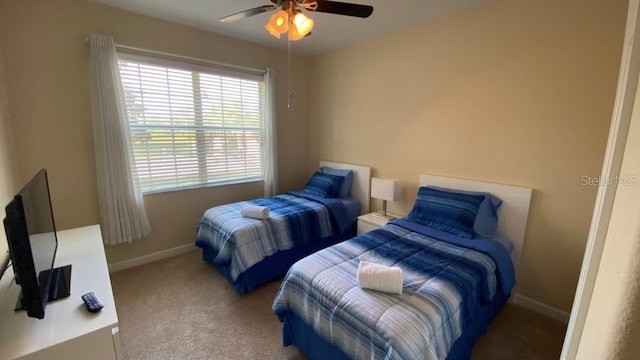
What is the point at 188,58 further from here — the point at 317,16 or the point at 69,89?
the point at 317,16

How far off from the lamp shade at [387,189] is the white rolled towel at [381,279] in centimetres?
149

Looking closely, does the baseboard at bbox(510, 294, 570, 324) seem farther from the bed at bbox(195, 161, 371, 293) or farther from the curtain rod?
the curtain rod

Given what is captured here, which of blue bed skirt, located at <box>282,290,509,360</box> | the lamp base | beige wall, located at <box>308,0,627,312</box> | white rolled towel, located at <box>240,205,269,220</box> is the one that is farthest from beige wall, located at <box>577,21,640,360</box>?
the lamp base

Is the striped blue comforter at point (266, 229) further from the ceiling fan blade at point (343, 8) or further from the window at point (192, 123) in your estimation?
the ceiling fan blade at point (343, 8)

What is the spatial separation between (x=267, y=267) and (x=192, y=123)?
1.87 meters

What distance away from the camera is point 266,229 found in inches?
101

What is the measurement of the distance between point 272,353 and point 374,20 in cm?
303

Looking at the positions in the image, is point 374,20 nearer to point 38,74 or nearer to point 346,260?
point 346,260

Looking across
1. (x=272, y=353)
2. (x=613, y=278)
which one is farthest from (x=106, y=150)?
(x=613, y=278)

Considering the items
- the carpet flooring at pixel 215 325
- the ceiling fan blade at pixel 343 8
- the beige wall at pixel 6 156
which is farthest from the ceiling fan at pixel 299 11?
the carpet flooring at pixel 215 325

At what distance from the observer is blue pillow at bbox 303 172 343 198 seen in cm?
346

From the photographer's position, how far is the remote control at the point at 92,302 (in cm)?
120

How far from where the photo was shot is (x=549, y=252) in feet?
7.08

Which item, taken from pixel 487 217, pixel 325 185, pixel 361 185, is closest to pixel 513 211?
pixel 487 217
